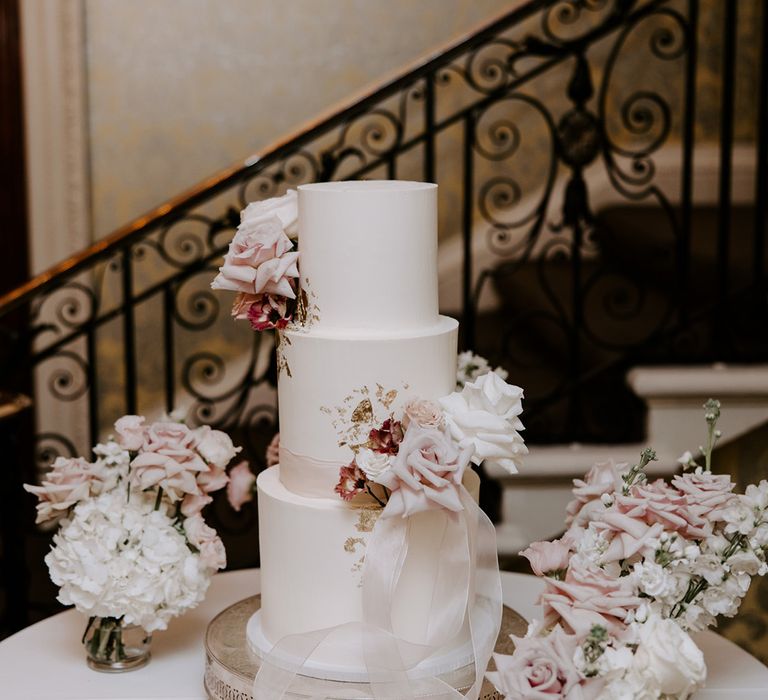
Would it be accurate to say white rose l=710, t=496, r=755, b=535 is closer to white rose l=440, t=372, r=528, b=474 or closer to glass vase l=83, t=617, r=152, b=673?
white rose l=440, t=372, r=528, b=474

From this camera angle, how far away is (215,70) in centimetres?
449

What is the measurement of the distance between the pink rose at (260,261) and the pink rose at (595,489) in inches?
20.5

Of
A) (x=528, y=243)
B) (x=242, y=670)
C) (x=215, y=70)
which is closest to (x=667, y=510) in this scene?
(x=242, y=670)

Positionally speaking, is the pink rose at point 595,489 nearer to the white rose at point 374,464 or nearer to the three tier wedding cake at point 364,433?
the three tier wedding cake at point 364,433

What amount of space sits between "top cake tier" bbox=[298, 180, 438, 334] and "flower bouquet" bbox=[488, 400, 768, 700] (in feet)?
1.27

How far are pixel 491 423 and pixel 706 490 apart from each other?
0.30 meters

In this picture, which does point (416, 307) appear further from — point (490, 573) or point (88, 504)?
point (88, 504)

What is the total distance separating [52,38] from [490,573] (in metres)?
3.41

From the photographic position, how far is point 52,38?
439 centimetres

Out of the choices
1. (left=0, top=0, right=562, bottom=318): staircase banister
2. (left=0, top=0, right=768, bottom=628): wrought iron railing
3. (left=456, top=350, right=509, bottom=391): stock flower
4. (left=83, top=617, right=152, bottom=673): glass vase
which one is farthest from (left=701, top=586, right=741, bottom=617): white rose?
(left=0, top=0, right=562, bottom=318): staircase banister

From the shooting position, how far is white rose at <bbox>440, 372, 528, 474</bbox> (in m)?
1.51

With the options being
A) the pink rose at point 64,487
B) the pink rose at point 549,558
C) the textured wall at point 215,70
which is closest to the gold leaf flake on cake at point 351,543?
the pink rose at point 549,558

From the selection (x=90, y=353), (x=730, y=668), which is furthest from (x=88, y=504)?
(x=90, y=353)

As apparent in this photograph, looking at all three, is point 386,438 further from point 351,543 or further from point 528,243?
point 528,243
